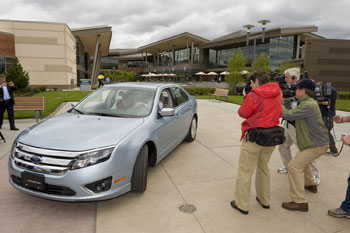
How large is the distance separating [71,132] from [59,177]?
2.26 feet

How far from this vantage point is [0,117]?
24.0 ft

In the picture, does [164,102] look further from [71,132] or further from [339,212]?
[339,212]

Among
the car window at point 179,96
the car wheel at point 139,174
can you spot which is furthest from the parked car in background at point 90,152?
the car window at point 179,96

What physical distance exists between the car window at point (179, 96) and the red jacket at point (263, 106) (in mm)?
2598

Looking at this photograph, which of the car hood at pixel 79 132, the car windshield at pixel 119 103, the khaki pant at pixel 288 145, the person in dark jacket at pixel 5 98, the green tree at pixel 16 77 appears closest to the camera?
the car hood at pixel 79 132

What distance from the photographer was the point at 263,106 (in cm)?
291

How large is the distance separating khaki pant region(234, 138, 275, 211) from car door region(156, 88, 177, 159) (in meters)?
1.54

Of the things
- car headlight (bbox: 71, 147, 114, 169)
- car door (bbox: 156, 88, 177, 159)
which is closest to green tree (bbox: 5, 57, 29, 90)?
car door (bbox: 156, 88, 177, 159)

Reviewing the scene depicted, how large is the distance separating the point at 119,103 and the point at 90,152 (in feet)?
5.52

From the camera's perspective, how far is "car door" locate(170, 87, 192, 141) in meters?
5.22

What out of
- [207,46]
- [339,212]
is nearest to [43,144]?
[339,212]

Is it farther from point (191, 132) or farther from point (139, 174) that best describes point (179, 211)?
point (191, 132)

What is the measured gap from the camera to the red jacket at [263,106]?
289 cm

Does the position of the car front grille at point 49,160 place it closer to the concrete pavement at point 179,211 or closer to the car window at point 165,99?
the concrete pavement at point 179,211
